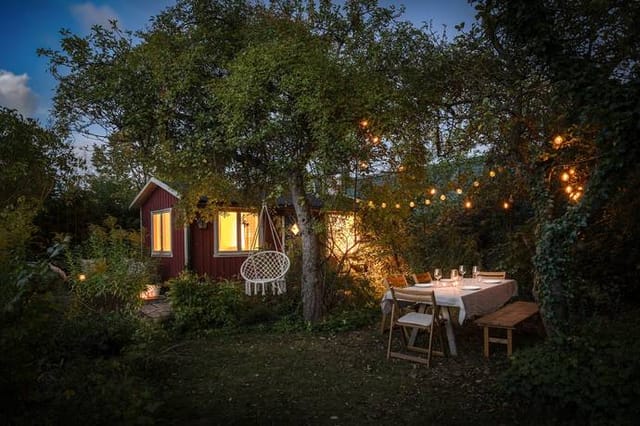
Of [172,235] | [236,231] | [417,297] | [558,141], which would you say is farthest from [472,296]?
[172,235]

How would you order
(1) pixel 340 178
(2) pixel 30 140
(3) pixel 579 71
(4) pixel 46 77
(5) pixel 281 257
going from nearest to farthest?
(3) pixel 579 71, (1) pixel 340 178, (4) pixel 46 77, (2) pixel 30 140, (5) pixel 281 257

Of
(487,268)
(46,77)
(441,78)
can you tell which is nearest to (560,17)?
(441,78)

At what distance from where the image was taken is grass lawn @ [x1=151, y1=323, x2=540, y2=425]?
340 cm

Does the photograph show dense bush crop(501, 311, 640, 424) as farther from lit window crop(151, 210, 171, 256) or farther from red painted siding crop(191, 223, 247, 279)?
lit window crop(151, 210, 171, 256)

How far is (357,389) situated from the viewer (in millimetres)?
4043

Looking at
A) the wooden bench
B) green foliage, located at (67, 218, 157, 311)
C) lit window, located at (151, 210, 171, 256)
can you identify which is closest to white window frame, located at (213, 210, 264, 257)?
lit window, located at (151, 210, 171, 256)

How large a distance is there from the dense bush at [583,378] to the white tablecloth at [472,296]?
1.25 m

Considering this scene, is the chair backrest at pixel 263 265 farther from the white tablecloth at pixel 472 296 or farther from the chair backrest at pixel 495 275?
the chair backrest at pixel 495 275

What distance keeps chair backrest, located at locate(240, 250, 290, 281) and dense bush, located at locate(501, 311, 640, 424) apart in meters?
5.57

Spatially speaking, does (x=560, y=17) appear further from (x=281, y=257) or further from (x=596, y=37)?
(x=281, y=257)

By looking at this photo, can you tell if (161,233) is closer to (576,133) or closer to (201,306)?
(201,306)

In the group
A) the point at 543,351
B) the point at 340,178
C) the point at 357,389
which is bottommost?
the point at 357,389

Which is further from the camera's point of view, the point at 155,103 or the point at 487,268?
the point at 487,268

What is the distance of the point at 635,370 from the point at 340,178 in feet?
14.1
